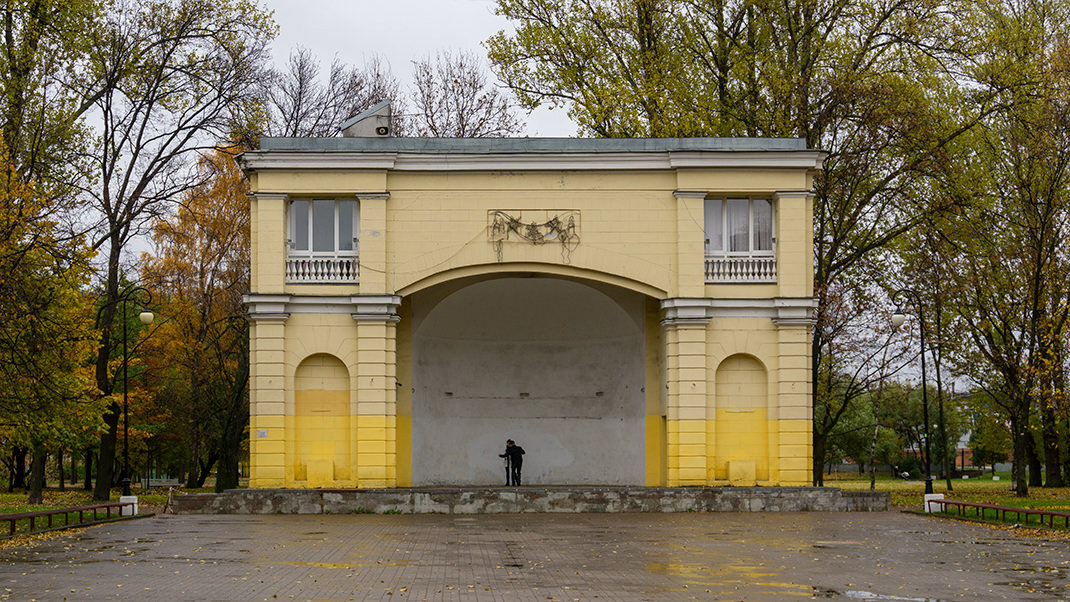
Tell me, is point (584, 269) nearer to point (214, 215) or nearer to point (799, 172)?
point (799, 172)

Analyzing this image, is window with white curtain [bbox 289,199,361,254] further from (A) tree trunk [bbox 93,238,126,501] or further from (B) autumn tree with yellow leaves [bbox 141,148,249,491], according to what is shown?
(B) autumn tree with yellow leaves [bbox 141,148,249,491]

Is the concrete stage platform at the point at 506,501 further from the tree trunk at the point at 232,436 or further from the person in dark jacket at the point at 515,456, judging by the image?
the tree trunk at the point at 232,436

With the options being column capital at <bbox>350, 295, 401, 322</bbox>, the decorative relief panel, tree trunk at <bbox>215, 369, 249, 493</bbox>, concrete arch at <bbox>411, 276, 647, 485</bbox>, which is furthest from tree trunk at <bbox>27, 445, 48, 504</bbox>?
the decorative relief panel

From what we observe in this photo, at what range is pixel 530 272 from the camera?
31.7 meters

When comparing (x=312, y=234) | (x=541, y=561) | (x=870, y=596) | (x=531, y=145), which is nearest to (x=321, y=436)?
(x=312, y=234)

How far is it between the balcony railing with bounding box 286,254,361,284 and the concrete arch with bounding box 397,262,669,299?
136cm

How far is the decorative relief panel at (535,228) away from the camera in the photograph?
102 ft

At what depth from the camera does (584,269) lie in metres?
31.5

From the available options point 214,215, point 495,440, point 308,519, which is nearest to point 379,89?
point 214,215

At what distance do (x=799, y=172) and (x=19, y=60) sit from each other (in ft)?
70.4

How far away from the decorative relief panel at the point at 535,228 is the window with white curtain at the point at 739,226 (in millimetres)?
3649

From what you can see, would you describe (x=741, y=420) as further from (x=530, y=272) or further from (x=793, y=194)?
(x=530, y=272)

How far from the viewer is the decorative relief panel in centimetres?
3122

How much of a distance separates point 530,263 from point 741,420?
6.68m
